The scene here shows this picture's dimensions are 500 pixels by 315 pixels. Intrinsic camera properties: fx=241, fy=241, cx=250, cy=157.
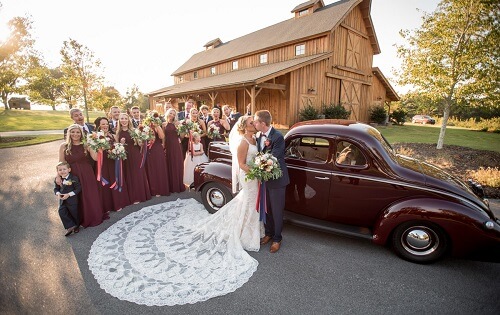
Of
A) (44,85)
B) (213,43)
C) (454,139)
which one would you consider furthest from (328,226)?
(44,85)

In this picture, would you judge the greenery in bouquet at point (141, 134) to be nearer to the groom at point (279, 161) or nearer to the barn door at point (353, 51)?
the groom at point (279, 161)

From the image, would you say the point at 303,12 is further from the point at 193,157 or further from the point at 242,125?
→ the point at 242,125

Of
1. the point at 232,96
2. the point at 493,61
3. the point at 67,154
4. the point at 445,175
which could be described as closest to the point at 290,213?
the point at 445,175

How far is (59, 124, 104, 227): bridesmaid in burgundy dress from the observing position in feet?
15.0

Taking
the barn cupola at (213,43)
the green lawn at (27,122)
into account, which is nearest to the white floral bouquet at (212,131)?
the green lawn at (27,122)

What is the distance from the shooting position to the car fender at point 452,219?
10.8 ft

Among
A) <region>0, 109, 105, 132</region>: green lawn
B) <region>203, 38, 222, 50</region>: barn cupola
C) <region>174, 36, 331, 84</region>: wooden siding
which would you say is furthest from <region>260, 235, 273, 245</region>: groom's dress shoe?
<region>203, 38, 222, 50</region>: barn cupola

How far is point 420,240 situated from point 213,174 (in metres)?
3.85

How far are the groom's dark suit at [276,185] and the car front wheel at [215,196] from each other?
1.28 meters

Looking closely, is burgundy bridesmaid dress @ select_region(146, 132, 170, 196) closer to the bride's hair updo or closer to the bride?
the bride

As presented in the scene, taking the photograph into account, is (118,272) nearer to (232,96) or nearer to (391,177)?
(391,177)

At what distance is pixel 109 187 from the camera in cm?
560

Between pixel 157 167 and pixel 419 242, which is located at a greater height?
pixel 157 167

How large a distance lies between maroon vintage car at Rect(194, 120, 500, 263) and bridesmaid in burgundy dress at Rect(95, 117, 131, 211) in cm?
396
